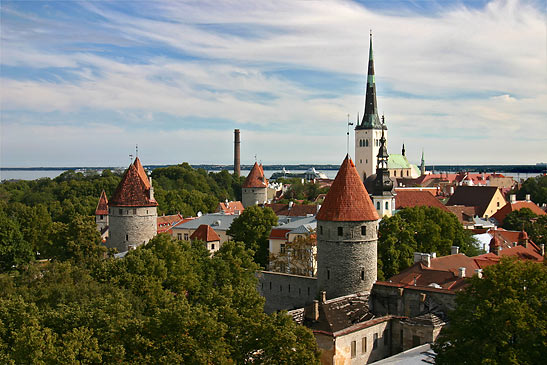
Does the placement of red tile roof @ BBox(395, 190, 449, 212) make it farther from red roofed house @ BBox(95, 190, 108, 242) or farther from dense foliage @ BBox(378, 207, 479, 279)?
red roofed house @ BBox(95, 190, 108, 242)

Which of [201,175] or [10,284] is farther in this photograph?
[201,175]

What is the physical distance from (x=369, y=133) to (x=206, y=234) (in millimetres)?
50466

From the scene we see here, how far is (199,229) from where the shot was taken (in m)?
51.8

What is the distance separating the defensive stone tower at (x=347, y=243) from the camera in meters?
31.3

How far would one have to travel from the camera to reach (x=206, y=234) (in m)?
50.5

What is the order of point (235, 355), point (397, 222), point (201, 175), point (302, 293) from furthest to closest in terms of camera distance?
point (201, 175) → point (397, 222) → point (302, 293) → point (235, 355)

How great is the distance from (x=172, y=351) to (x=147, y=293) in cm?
1180

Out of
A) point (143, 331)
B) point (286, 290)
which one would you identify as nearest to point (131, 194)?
point (286, 290)

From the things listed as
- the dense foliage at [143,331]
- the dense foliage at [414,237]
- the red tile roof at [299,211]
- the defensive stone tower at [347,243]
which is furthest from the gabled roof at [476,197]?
the dense foliage at [143,331]

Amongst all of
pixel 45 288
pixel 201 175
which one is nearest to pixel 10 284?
pixel 45 288

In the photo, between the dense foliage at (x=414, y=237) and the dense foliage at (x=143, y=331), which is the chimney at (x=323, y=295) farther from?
the dense foliage at (x=414, y=237)

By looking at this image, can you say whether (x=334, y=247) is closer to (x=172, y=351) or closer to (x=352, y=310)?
(x=352, y=310)

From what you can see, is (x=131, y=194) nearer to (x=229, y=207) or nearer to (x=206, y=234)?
(x=206, y=234)


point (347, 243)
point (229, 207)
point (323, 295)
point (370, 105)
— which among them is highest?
point (370, 105)
